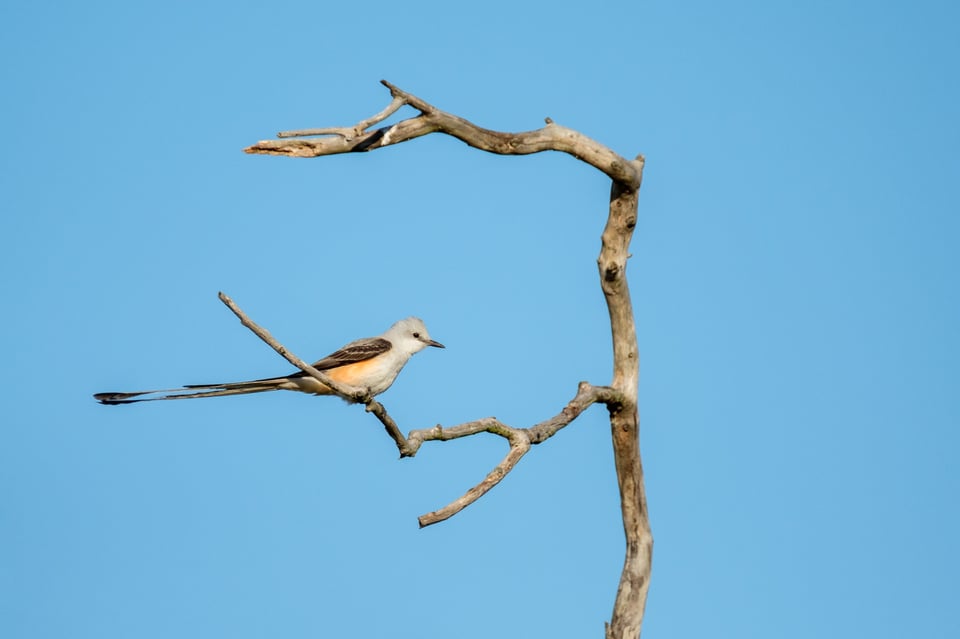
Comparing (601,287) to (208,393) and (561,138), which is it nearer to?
(561,138)

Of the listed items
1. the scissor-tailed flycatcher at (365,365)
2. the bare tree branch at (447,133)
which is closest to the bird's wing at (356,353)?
the scissor-tailed flycatcher at (365,365)

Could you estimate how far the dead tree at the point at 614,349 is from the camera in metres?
7.29

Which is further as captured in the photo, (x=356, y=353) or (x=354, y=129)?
(x=356, y=353)

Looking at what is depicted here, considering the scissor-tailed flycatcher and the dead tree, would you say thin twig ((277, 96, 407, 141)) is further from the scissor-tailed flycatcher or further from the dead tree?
the scissor-tailed flycatcher

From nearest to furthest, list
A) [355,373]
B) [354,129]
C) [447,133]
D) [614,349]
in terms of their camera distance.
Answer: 1. [354,129]
2. [447,133]
3. [614,349]
4. [355,373]

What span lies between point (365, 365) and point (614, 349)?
224cm

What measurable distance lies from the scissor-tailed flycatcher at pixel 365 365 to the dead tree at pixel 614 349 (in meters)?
0.63

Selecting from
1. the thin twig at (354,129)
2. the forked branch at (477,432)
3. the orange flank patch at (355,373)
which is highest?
the thin twig at (354,129)

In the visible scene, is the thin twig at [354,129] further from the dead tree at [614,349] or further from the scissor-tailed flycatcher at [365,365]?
the scissor-tailed flycatcher at [365,365]

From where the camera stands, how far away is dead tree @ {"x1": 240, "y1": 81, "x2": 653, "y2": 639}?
23.9 ft

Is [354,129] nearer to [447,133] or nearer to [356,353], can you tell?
[447,133]

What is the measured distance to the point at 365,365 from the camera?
967 cm

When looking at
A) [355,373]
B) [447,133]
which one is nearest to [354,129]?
[447,133]

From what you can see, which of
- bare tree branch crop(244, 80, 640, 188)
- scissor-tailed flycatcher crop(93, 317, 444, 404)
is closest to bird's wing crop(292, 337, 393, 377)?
scissor-tailed flycatcher crop(93, 317, 444, 404)
